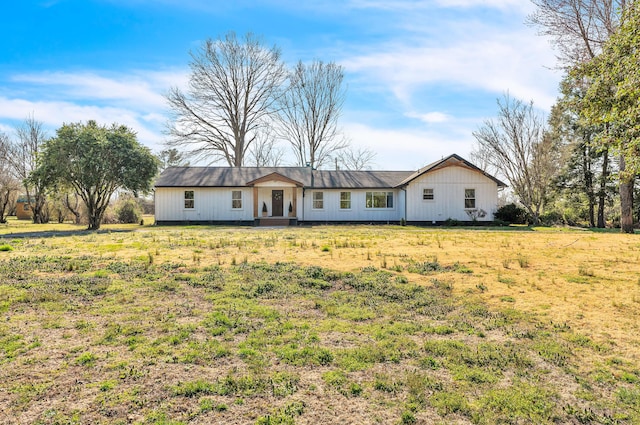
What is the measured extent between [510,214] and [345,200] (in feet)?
37.9

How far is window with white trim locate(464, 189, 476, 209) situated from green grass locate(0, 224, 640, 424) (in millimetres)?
20049

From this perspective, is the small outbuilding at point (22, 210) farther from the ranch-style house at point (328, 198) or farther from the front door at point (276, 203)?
Result: the front door at point (276, 203)

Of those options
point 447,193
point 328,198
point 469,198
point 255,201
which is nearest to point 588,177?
point 469,198

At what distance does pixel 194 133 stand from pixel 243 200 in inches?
592

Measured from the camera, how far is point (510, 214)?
2603 cm

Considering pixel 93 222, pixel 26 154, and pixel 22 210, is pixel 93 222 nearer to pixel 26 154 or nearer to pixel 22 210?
pixel 26 154

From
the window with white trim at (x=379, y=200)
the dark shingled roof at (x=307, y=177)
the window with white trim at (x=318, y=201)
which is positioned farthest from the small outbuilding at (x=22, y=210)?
the window with white trim at (x=379, y=200)

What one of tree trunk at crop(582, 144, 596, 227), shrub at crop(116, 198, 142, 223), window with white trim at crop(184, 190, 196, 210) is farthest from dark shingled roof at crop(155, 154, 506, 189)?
tree trunk at crop(582, 144, 596, 227)

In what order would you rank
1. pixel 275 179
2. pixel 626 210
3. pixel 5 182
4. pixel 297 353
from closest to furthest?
pixel 297 353, pixel 626 210, pixel 275 179, pixel 5 182

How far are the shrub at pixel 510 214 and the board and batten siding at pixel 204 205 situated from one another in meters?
17.6

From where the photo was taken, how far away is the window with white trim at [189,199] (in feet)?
87.8

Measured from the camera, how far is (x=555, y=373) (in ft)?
11.0

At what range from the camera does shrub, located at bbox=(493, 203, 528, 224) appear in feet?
85.4

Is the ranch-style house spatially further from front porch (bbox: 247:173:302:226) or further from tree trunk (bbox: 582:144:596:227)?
tree trunk (bbox: 582:144:596:227)
